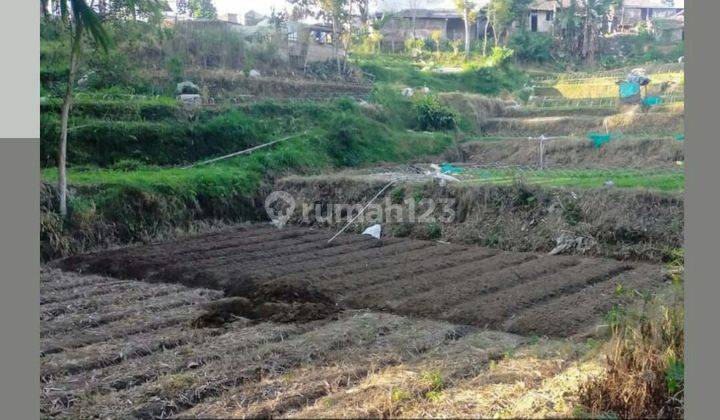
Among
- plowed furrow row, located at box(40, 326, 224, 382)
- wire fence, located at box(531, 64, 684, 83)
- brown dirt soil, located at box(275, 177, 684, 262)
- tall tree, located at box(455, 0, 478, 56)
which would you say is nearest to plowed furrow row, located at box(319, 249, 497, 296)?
brown dirt soil, located at box(275, 177, 684, 262)

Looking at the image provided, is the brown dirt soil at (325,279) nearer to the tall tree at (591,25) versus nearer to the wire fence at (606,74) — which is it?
the wire fence at (606,74)

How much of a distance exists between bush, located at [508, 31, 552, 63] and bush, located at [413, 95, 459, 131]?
13701mm

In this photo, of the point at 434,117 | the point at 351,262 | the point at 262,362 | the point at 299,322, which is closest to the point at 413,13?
the point at 434,117

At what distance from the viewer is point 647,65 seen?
2980 cm

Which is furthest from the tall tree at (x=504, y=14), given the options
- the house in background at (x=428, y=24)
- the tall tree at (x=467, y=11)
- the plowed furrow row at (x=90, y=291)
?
the plowed furrow row at (x=90, y=291)

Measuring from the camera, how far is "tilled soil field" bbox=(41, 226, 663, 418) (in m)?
5.26

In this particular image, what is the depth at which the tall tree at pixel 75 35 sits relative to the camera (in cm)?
820

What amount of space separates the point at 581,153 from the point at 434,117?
223 inches

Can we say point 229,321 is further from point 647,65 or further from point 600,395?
point 647,65

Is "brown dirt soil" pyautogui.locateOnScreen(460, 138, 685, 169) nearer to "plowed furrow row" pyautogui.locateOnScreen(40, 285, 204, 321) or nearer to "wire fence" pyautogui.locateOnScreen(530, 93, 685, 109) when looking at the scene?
"wire fence" pyautogui.locateOnScreen(530, 93, 685, 109)

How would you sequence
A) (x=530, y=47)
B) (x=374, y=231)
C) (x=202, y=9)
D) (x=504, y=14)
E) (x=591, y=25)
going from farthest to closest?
(x=591, y=25)
(x=504, y=14)
(x=530, y=47)
(x=202, y=9)
(x=374, y=231)

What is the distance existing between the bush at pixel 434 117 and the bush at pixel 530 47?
1370 centimetres

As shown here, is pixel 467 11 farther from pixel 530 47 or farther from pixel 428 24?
pixel 530 47

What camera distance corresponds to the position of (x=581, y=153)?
1752 centimetres
